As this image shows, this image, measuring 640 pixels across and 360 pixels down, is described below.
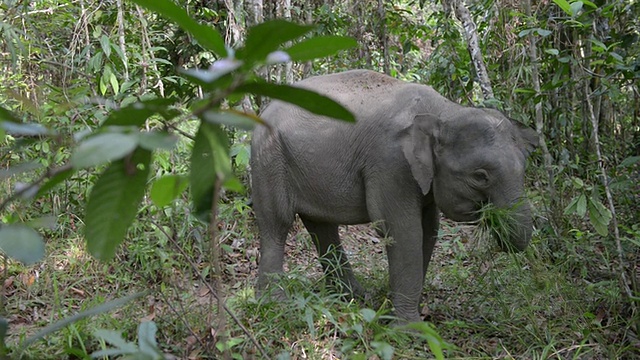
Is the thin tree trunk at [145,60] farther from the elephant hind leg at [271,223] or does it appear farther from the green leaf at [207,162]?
the green leaf at [207,162]

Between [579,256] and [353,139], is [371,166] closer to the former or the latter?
[353,139]

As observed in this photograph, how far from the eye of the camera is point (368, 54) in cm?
852

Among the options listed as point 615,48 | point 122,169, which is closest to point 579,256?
point 615,48

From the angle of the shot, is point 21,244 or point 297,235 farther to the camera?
point 297,235

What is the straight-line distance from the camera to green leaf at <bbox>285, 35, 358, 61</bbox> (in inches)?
41.3

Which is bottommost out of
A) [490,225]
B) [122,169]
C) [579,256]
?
[579,256]

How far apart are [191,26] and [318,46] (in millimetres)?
187

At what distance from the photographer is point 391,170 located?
468 cm

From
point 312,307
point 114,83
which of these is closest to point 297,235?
point 114,83

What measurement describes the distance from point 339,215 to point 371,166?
444 millimetres

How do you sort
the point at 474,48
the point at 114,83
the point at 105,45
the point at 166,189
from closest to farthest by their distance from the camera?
the point at 166,189
the point at 105,45
the point at 114,83
the point at 474,48

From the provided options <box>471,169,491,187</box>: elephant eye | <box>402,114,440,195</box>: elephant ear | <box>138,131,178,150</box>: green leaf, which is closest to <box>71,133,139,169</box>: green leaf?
<box>138,131,178,150</box>: green leaf

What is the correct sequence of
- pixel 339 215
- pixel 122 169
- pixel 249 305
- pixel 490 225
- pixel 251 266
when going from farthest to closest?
pixel 251 266
pixel 339 215
pixel 490 225
pixel 249 305
pixel 122 169

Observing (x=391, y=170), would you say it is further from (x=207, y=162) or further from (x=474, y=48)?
(x=207, y=162)
